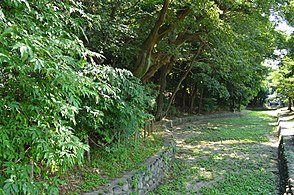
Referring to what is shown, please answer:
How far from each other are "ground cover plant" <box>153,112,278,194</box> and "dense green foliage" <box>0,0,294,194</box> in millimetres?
1635

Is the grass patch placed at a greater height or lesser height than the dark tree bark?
lesser

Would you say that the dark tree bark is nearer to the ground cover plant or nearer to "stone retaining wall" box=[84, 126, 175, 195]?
the ground cover plant

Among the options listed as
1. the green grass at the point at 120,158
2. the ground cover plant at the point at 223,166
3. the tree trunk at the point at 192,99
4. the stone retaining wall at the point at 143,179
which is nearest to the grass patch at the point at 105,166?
the green grass at the point at 120,158

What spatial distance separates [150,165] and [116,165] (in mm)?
744

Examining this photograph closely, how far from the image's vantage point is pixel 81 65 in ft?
8.50

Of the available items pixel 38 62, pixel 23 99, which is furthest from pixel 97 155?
pixel 38 62

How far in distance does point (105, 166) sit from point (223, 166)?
354cm

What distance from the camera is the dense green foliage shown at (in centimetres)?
212

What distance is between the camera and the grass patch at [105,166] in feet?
12.4

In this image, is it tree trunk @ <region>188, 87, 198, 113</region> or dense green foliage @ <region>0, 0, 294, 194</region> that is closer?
dense green foliage @ <region>0, 0, 294, 194</region>

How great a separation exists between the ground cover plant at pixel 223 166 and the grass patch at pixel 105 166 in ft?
2.75

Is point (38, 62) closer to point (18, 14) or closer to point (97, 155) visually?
point (18, 14)

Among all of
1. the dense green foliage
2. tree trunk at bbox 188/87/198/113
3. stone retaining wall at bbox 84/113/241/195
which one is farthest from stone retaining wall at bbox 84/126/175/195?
tree trunk at bbox 188/87/198/113

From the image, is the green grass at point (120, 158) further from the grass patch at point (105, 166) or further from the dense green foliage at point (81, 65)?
the dense green foliage at point (81, 65)
